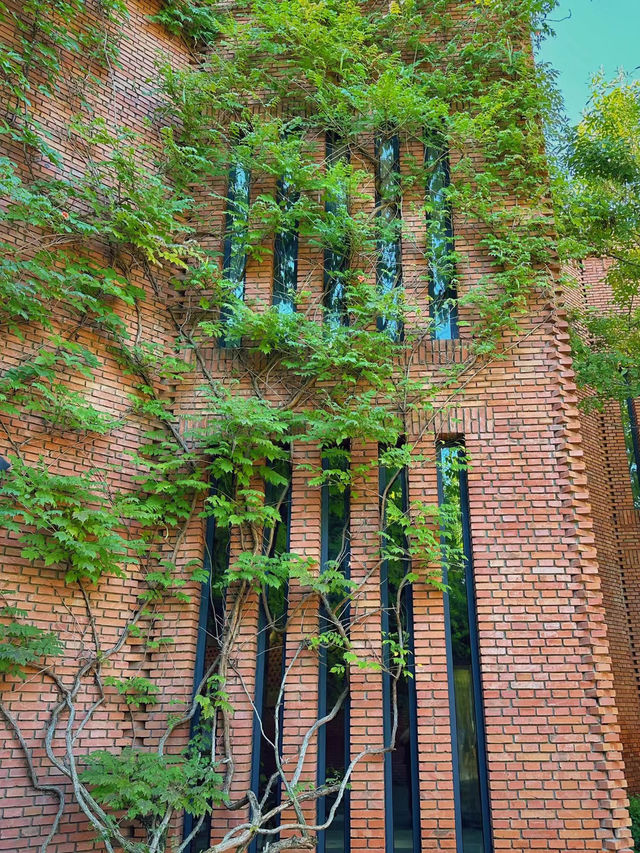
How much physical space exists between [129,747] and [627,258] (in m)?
9.29

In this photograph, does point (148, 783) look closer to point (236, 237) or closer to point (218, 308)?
point (218, 308)

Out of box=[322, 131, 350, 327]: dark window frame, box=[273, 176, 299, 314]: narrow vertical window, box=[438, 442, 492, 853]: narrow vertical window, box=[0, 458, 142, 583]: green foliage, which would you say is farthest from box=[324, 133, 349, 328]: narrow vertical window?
box=[0, 458, 142, 583]: green foliage

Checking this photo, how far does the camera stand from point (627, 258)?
939cm

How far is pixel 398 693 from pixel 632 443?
8.29 meters

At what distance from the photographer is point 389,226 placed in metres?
6.59

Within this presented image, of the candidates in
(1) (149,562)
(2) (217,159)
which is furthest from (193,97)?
(1) (149,562)

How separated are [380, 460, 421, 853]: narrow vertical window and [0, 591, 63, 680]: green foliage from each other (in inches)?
111

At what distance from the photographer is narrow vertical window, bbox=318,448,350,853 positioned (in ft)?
17.2

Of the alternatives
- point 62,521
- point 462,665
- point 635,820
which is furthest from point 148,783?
point 635,820

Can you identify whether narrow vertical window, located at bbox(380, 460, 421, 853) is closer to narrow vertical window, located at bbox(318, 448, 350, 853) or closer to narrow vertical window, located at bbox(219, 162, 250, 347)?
narrow vertical window, located at bbox(318, 448, 350, 853)

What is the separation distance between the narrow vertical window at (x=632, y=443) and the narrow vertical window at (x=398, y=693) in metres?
7.13

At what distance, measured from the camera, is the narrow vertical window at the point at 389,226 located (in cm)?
657

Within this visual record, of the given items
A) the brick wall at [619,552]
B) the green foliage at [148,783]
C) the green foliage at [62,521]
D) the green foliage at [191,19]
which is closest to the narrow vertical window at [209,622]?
the green foliage at [148,783]

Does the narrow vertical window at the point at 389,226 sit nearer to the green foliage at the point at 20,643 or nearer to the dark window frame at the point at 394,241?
the dark window frame at the point at 394,241
